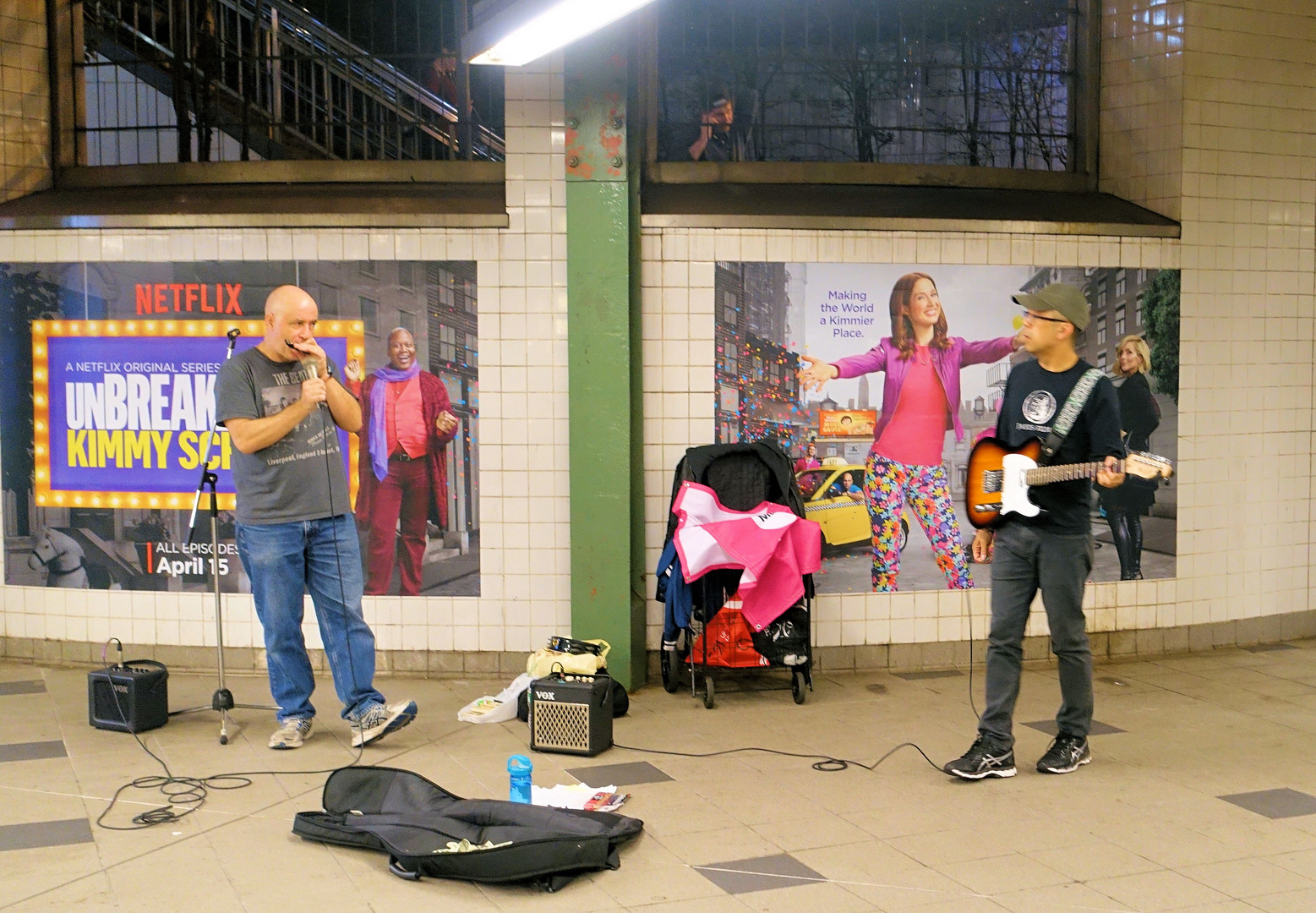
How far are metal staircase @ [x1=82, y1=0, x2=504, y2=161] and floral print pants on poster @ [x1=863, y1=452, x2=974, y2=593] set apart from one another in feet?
9.59

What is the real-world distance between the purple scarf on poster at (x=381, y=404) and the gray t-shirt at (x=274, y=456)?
1141mm

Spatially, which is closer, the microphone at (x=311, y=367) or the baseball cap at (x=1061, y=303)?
the baseball cap at (x=1061, y=303)

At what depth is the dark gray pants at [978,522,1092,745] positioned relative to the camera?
4.87m

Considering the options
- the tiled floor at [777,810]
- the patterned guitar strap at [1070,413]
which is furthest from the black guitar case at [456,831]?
the patterned guitar strap at [1070,413]

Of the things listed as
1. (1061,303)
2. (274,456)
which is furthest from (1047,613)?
(274,456)

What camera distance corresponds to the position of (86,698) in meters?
6.20

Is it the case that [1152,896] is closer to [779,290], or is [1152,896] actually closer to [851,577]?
[851,577]

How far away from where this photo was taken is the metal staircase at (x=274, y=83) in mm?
7109

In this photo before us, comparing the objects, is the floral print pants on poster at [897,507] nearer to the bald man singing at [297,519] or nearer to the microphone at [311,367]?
the bald man singing at [297,519]

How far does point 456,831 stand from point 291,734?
5.41ft

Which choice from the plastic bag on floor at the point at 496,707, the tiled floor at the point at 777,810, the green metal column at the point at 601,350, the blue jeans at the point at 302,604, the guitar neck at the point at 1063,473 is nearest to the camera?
the tiled floor at the point at 777,810

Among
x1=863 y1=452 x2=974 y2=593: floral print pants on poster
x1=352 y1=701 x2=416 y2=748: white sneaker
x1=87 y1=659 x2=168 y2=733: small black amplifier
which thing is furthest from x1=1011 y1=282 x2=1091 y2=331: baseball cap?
x1=87 y1=659 x2=168 y2=733: small black amplifier

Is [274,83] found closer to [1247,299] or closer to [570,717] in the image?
[570,717]

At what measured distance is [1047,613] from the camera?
496cm
